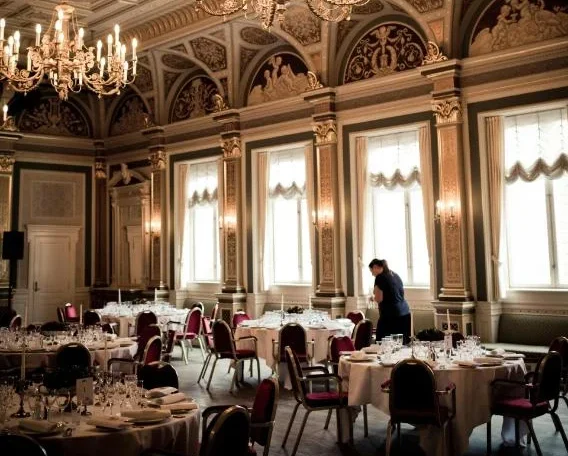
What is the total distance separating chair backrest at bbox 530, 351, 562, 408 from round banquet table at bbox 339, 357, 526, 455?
34 centimetres

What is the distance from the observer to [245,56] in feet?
37.3

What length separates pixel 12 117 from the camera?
513 inches

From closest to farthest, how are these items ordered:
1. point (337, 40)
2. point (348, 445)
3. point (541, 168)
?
point (348, 445) < point (541, 168) < point (337, 40)

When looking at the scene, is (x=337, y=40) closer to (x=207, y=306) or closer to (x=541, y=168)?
(x=541, y=168)

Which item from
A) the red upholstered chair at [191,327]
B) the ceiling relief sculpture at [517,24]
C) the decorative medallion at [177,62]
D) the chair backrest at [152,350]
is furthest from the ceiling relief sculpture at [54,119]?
the chair backrest at [152,350]

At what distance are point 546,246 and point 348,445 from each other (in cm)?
440

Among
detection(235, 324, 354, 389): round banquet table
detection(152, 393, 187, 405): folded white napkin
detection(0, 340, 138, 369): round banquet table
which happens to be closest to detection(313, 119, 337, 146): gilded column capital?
detection(235, 324, 354, 389): round banquet table

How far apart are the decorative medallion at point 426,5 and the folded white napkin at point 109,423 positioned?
7253mm

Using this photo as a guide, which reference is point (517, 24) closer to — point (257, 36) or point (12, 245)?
point (257, 36)

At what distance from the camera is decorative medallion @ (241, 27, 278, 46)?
1066cm

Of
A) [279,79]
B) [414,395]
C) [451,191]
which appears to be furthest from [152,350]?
[279,79]

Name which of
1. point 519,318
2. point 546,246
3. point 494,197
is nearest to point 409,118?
point 494,197

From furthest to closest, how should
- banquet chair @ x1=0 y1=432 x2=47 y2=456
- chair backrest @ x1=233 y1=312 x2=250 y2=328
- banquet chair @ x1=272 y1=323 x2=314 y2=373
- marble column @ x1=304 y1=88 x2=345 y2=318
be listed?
marble column @ x1=304 y1=88 x2=345 y2=318, chair backrest @ x1=233 y1=312 x2=250 y2=328, banquet chair @ x1=272 y1=323 x2=314 y2=373, banquet chair @ x1=0 y1=432 x2=47 y2=456

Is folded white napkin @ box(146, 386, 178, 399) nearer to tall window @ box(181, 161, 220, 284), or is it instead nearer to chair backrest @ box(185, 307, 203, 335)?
chair backrest @ box(185, 307, 203, 335)
